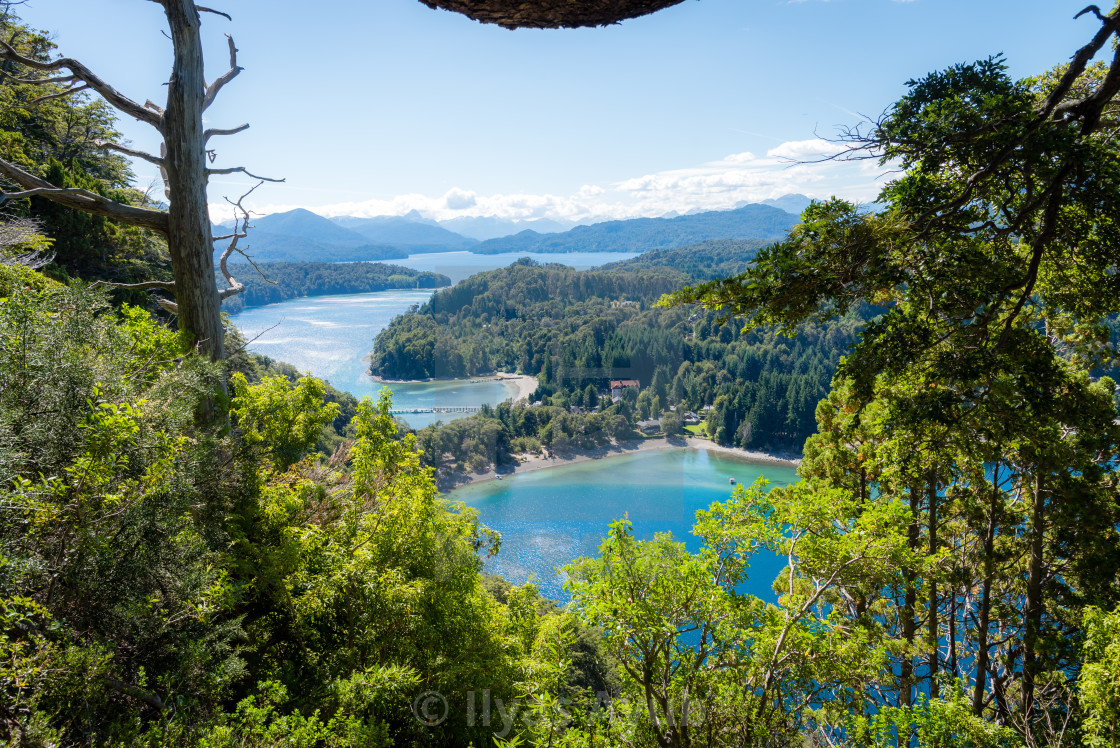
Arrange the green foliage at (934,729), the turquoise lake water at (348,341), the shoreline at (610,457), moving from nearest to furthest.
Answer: the green foliage at (934,729) < the shoreline at (610,457) < the turquoise lake water at (348,341)

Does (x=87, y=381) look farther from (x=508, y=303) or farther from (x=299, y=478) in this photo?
(x=508, y=303)

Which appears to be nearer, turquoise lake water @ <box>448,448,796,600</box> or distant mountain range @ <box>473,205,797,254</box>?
turquoise lake water @ <box>448,448,796,600</box>

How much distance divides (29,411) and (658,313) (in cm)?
5960

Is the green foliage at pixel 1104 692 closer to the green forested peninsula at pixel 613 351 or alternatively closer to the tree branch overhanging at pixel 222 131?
the tree branch overhanging at pixel 222 131

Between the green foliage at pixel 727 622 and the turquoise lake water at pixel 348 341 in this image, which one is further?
the turquoise lake water at pixel 348 341

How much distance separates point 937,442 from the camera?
3451 mm

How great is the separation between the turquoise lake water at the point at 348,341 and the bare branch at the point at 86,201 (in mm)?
31588

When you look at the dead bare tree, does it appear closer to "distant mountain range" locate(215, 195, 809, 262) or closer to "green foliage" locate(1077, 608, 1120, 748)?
"green foliage" locate(1077, 608, 1120, 748)

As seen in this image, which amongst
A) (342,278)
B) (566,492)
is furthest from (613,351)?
(342,278)

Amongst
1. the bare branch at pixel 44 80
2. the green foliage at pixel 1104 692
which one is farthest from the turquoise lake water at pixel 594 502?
the bare branch at pixel 44 80

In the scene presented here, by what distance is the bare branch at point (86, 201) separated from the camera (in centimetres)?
436

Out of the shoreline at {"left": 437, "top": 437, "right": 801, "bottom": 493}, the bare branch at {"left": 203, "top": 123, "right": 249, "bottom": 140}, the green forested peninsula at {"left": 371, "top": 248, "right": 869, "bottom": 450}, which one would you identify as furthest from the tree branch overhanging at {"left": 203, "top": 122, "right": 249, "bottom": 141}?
the shoreline at {"left": 437, "top": 437, "right": 801, "bottom": 493}

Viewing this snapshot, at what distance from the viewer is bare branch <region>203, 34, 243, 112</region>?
5027 mm

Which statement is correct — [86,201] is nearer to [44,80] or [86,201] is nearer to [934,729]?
[44,80]
